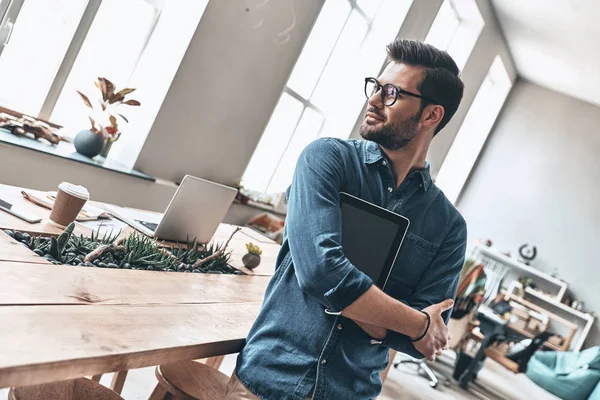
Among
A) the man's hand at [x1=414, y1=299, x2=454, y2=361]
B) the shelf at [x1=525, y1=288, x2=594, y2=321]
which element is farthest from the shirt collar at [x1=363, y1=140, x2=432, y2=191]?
the shelf at [x1=525, y1=288, x2=594, y2=321]

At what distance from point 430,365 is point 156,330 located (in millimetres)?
4816

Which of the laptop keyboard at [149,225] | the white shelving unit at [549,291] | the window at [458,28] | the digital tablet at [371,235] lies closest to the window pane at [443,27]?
the window at [458,28]

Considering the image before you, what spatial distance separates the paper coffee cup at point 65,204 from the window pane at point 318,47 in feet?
10.4

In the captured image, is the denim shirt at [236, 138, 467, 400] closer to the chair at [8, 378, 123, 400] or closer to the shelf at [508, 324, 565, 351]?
the chair at [8, 378, 123, 400]

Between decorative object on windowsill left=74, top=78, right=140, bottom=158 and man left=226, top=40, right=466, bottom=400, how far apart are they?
2110 mm

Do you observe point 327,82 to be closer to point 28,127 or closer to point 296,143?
point 296,143

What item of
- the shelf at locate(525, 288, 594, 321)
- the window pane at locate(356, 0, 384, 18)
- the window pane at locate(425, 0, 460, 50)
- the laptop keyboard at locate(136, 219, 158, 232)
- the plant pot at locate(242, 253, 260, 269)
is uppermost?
the window pane at locate(425, 0, 460, 50)

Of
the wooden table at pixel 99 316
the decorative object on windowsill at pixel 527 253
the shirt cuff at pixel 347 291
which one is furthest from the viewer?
the decorative object on windowsill at pixel 527 253

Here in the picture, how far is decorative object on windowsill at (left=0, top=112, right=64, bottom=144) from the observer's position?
2914mm

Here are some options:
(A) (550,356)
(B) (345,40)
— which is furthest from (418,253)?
(A) (550,356)

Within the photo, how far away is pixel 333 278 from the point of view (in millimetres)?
1178

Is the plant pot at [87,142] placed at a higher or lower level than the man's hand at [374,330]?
lower

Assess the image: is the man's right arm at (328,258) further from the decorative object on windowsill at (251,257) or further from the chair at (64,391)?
the decorative object on windowsill at (251,257)

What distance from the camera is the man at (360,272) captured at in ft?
3.96
